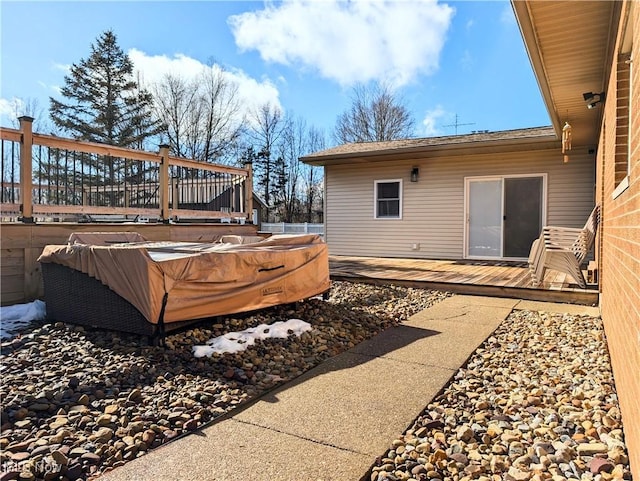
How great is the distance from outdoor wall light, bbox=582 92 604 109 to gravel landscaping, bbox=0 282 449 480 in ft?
12.8

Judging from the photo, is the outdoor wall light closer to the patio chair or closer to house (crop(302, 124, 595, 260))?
the patio chair

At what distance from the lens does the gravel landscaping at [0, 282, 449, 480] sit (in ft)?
5.92

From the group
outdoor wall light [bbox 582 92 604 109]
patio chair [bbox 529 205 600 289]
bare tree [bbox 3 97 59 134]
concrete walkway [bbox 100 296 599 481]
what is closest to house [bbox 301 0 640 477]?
outdoor wall light [bbox 582 92 604 109]

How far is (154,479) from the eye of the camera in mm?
1583

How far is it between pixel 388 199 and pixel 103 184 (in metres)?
6.43

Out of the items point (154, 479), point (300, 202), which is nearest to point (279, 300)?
point (154, 479)

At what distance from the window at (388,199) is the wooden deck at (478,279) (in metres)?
2.08

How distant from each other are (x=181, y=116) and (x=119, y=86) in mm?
3131

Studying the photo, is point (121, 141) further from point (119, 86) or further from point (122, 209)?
point (122, 209)

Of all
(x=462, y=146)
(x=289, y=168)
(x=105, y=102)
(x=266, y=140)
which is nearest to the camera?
(x=462, y=146)

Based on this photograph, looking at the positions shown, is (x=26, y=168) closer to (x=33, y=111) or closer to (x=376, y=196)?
(x=376, y=196)

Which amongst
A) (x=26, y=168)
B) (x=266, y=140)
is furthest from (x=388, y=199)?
(x=266, y=140)

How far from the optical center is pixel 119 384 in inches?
97.8

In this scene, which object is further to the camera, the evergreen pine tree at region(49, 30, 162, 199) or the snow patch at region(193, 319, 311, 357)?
the evergreen pine tree at region(49, 30, 162, 199)
